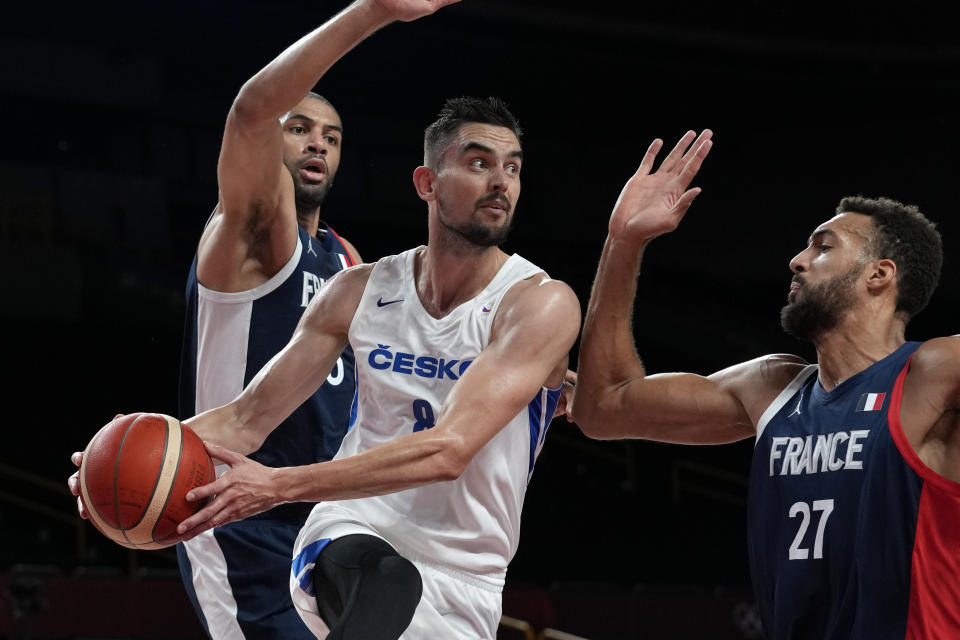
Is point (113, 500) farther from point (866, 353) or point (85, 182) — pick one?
point (85, 182)

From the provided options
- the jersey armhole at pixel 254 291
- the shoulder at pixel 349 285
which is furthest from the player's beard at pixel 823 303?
the jersey armhole at pixel 254 291

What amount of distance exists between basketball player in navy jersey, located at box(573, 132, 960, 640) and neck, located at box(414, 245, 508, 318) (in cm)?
47

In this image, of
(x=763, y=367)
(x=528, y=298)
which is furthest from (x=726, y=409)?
(x=528, y=298)

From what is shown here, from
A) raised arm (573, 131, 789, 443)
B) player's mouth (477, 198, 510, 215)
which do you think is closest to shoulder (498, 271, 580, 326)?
player's mouth (477, 198, 510, 215)

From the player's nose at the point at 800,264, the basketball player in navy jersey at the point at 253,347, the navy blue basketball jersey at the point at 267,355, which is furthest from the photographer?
the navy blue basketball jersey at the point at 267,355

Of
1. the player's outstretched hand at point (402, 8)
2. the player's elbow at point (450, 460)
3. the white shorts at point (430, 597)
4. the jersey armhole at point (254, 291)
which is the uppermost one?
the player's outstretched hand at point (402, 8)

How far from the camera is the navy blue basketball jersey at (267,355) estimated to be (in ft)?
14.4

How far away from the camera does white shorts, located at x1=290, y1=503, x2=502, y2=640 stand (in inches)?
131

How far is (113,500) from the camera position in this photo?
313 centimetres

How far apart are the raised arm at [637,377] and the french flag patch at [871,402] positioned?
1.59ft

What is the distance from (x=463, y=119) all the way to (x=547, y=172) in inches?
624

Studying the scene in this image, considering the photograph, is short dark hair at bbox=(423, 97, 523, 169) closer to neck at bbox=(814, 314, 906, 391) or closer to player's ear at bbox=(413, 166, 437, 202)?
player's ear at bbox=(413, 166, 437, 202)

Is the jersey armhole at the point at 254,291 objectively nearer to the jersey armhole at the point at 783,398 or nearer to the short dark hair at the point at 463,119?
the short dark hair at the point at 463,119

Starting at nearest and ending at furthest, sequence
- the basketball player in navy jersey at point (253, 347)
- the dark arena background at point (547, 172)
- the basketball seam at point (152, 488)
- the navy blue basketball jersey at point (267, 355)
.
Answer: the basketball seam at point (152, 488)
the basketball player in navy jersey at point (253, 347)
the navy blue basketball jersey at point (267, 355)
the dark arena background at point (547, 172)
